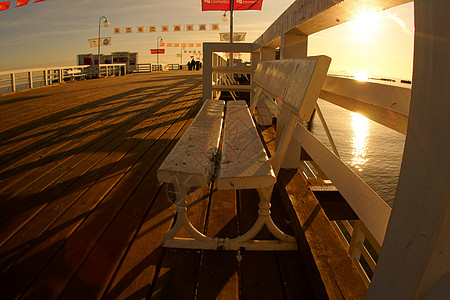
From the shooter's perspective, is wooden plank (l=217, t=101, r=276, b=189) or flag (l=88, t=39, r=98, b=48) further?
flag (l=88, t=39, r=98, b=48)

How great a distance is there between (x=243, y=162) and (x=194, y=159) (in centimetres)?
21

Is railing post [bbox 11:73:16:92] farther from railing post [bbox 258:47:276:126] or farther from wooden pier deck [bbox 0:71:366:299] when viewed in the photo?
railing post [bbox 258:47:276:126]

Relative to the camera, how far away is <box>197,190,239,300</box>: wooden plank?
1279 mm

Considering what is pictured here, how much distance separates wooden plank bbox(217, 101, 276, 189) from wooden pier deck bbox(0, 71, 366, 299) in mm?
408

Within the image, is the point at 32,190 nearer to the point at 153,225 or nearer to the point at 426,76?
the point at 153,225

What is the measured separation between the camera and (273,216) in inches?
76.2

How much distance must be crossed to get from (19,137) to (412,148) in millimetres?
4336

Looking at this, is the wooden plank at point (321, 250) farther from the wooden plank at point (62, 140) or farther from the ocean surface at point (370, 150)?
the ocean surface at point (370, 150)

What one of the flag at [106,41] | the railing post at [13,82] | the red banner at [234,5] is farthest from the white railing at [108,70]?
the red banner at [234,5]

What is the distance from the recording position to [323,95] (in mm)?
1950

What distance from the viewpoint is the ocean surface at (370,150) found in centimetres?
2913

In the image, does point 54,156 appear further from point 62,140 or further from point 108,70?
point 108,70

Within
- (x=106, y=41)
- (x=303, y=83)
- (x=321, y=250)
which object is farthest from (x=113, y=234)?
(x=106, y=41)

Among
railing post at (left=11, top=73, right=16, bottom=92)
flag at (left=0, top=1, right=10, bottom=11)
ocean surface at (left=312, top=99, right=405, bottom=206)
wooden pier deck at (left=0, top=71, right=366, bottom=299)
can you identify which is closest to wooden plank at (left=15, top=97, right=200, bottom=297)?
wooden pier deck at (left=0, top=71, right=366, bottom=299)
